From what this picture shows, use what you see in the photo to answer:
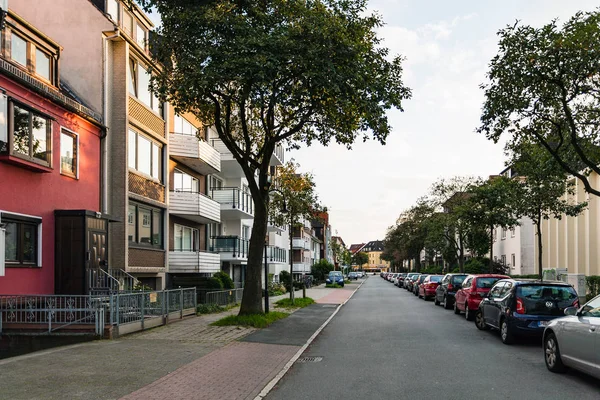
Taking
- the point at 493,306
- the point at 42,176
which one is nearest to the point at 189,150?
the point at 42,176

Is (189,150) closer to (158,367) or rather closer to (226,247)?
(226,247)

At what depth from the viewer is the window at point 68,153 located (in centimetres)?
1761

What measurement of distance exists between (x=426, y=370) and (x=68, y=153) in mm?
12735

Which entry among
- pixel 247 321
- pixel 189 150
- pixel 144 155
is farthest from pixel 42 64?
pixel 247 321

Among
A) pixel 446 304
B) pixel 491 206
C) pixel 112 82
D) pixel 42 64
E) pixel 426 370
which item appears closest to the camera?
pixel 426 370

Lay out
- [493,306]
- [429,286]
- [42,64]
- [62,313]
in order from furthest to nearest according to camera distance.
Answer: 1. [429,286]
2. [42,64]
3. [493,306]
4. [62,313]

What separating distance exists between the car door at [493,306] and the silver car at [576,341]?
424cm

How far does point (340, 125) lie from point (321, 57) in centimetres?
360

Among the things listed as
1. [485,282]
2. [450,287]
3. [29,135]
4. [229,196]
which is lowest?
[450,287]

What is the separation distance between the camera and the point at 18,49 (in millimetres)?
16484

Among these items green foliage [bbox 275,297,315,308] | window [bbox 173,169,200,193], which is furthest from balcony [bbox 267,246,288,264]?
window [bbox 173,169,200,193]

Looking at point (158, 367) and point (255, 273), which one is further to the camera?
point (255, 273)

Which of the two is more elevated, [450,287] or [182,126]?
[182,126]

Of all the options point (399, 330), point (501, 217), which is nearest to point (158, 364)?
point (399, 330)
